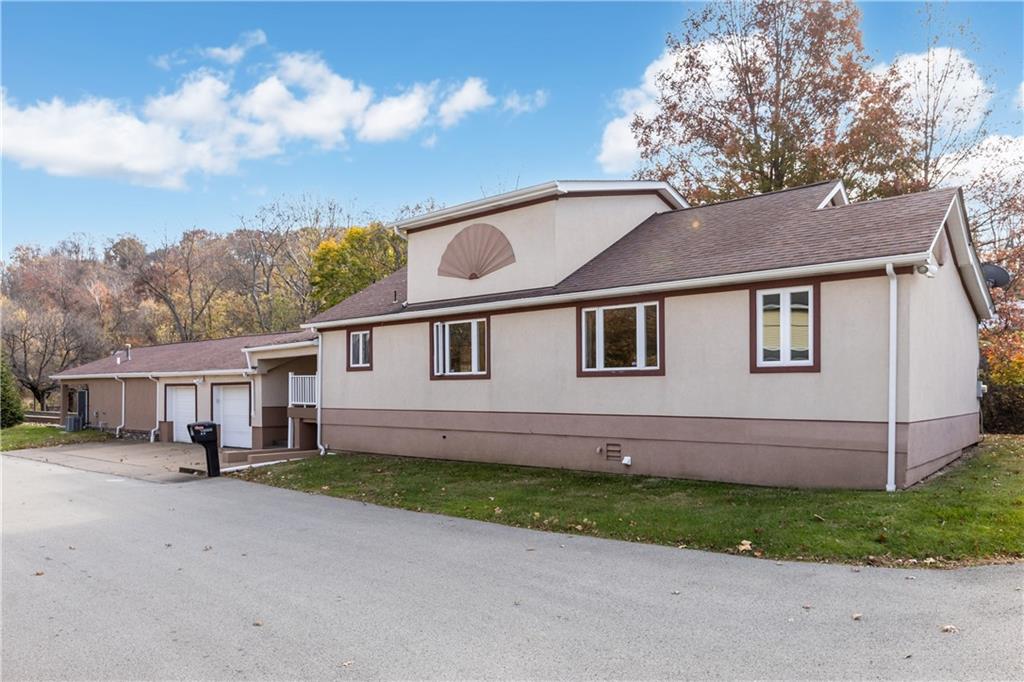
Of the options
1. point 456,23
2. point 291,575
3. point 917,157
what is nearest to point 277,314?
point 456,23

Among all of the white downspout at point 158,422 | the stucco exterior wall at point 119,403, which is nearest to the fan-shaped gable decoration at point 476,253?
the white downspout at point 158,422

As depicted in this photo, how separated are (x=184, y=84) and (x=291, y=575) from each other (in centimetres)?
1813

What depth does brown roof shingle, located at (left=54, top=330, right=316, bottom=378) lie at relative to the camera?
22.9 m

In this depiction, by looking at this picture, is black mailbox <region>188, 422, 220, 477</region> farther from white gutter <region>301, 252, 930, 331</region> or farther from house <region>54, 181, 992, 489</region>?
white gutter <region>301, 252, 930, 331</region>

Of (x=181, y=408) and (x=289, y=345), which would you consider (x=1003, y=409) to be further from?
(x=181, y=408)

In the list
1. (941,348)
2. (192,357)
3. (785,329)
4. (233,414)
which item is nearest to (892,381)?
(785,329)

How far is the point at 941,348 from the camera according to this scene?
12.0 m

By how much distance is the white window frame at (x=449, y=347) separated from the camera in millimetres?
15211

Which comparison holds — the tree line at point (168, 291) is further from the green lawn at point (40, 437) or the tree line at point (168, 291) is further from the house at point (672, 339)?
the house at point (672, 339)

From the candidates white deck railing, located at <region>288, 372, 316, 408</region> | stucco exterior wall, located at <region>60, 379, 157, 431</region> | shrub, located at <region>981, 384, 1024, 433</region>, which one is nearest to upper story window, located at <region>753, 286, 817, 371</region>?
white deck railing, located at <region>288, 372, 316, 408</region>

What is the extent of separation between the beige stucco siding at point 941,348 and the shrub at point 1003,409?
6.99 metres

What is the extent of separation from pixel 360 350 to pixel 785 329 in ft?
35.8

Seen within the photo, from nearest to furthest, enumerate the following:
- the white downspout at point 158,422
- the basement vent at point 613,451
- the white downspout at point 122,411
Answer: the basement vent at point 613,451 < the white downspout at point 158,422 < the white downspout at point 122,411

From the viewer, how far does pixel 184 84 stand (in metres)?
20.4
